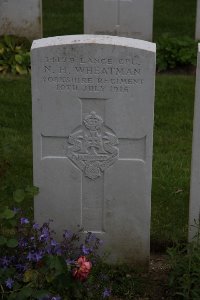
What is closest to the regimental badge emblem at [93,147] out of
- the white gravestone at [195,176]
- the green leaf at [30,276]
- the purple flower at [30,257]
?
the white gravestone at [195,176]

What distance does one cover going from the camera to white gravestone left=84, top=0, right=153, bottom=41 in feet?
32.0

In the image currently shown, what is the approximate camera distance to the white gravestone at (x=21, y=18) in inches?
383

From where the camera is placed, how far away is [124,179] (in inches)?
Answer: 183

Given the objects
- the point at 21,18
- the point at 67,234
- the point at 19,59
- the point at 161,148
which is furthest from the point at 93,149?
the point at 21,18

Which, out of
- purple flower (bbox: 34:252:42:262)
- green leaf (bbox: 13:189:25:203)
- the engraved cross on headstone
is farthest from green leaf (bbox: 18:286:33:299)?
the engraved cross on headstone

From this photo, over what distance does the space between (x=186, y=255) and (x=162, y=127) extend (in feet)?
9.38

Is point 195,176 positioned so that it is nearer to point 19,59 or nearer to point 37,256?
point 37,256

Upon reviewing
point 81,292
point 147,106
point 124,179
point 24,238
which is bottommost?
point 81,292

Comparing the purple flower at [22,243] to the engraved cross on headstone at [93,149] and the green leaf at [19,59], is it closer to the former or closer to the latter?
the engraved cross on headstone at [93,149]

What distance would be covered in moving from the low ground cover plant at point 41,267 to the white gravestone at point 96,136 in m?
0.27

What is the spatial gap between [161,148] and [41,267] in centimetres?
277

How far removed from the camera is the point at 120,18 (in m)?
9.88

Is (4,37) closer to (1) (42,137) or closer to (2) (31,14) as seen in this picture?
(2) (31,14)

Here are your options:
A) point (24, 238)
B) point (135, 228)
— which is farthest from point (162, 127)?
point (24, 238)
